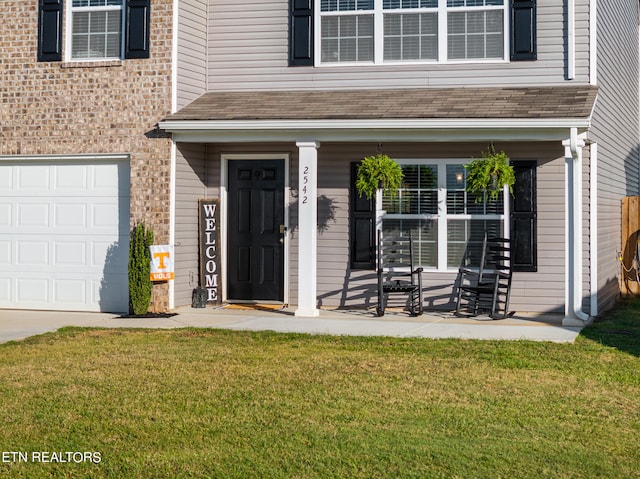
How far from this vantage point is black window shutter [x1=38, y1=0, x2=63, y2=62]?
1300 centimetres

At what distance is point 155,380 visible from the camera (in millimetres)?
7793

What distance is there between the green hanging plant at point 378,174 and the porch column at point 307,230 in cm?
67

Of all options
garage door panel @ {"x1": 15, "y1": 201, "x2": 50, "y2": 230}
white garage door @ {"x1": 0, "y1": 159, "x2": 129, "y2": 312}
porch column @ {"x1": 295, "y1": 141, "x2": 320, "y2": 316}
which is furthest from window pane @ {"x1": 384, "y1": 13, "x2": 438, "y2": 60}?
garage door panel @ {"x1": 15, "y1": 201, "x2": 50, "y2": 230}

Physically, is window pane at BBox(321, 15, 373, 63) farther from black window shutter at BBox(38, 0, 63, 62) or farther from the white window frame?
black window shutter at BBox(38, 0, 63, 62)

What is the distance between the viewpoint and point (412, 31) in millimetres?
12922

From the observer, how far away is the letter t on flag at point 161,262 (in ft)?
40.3

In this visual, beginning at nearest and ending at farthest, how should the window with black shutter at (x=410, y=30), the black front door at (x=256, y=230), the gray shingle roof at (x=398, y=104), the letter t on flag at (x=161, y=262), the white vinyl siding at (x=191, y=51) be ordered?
the gray shingle roof at (x=398, y=104) < the letter t on flag at (x=161, y=262) < the window with black shutter at (x=410, y=30) < the white vinyl siding at (x=191, y=51) < the black front door at (x=256, y=230)

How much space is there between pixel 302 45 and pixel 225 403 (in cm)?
743

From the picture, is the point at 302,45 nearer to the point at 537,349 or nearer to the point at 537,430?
the point at 537,349

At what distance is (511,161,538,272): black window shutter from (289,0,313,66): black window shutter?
3371 millimetres

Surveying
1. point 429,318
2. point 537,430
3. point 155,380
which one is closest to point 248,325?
point 429,318

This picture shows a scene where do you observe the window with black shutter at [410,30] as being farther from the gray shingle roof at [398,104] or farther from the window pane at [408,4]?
the gray shingle roof at [398,104]

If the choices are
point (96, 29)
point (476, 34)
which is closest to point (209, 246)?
point (96, 29)

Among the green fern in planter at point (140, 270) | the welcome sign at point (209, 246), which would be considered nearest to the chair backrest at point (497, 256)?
the welcome sign at point (209, 246)
